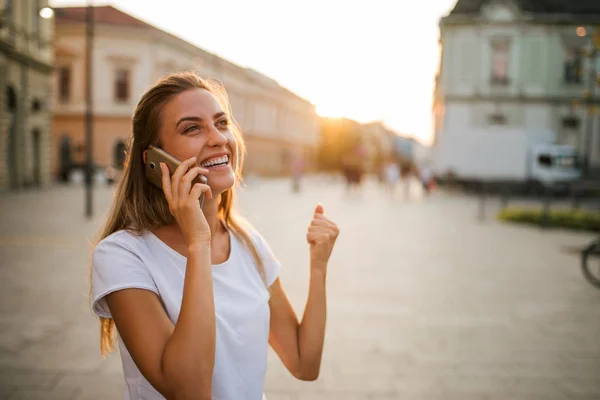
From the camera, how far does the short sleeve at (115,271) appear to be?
1.79 meters

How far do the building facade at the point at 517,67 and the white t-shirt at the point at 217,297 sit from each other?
36063 mm

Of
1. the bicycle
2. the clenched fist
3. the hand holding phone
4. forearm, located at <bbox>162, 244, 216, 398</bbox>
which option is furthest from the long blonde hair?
the bicycle

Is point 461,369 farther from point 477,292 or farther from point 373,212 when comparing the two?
point 373,212

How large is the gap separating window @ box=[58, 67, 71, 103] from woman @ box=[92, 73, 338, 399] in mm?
44855

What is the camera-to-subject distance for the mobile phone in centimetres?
186

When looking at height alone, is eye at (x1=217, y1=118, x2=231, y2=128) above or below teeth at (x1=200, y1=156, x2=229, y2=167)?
above

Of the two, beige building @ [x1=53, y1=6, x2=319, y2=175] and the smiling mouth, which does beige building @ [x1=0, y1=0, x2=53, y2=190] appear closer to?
beige building @ [x1=53, y1=6, x2=319, y2=175]

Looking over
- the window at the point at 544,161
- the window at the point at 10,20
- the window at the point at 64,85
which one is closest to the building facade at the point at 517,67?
the window at the point at 544,161

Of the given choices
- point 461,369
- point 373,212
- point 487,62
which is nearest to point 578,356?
point 461,369

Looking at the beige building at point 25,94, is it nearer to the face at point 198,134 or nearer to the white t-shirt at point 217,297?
the face at point 198,134

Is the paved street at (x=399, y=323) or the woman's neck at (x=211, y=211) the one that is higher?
the woman's neck at (x=211, y=211)

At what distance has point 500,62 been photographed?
123 feet

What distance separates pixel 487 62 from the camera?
37.3 m

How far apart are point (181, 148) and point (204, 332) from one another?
61cm
